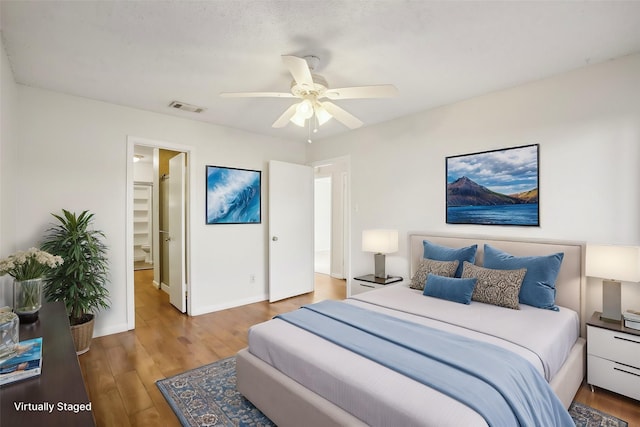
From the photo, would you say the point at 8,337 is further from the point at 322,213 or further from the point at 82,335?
the point at 322,213

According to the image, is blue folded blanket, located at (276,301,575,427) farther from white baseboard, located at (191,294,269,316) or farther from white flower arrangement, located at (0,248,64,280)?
white baseboard, located at (191,294,269,316)

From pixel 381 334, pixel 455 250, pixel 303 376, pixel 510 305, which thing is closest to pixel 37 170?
pixel 303 376

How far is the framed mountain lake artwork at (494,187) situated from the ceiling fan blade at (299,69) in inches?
79.5

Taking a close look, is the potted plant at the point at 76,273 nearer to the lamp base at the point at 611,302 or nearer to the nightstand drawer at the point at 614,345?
the nightstand drawer at the point at 614,345

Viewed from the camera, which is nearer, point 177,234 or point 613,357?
point 613,357

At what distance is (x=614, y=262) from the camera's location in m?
2.27

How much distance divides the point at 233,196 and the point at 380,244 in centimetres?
210

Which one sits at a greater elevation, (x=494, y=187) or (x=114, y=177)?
(x=114, y=177)

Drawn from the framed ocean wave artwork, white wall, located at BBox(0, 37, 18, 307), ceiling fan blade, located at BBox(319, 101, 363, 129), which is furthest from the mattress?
the framed ocean wave artwork

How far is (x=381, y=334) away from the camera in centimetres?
192

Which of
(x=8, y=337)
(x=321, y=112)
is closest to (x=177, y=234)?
(x=321, y=112)

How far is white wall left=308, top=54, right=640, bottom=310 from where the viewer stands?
2.43 m

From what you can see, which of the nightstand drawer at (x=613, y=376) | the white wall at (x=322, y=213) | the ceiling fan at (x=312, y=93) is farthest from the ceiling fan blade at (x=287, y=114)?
the white wall at (x=322, y=213)

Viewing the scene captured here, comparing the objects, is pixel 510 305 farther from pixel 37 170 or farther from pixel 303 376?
pixel 37 170
